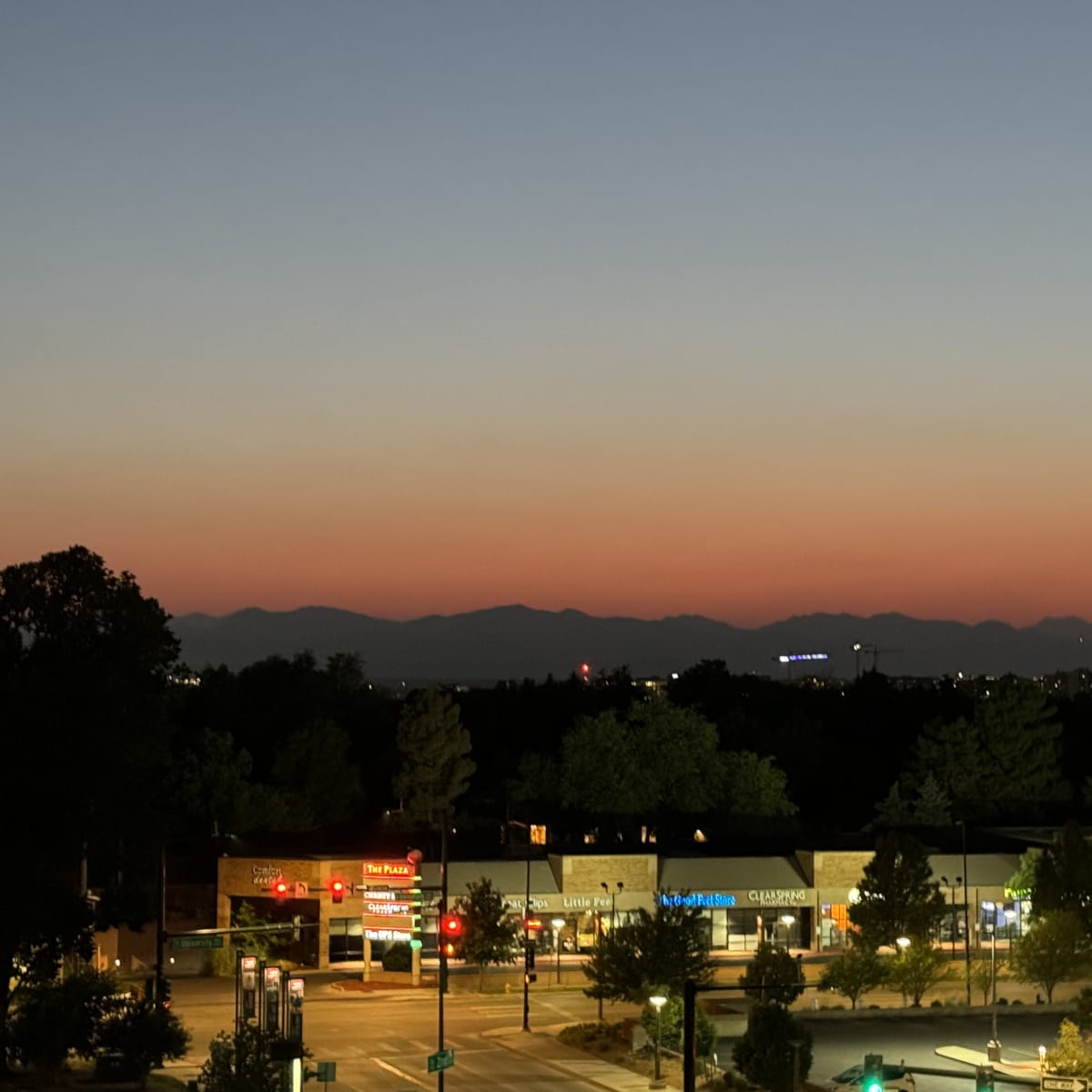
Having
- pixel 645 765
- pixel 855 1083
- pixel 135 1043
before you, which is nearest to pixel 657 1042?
pixel 855 1083

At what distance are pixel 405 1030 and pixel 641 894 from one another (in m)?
23.8

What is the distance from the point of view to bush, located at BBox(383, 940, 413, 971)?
7481cm

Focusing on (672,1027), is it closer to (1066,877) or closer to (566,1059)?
(566,1059)

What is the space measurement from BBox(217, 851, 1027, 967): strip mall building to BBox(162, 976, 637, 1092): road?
4.26 metres

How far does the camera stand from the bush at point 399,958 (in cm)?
7481

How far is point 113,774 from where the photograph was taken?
1882 inches

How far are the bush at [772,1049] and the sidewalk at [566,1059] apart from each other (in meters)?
3.80

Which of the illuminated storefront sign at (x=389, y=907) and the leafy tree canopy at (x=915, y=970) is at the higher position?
the illuminated storefront sign at (x=389, y=907)

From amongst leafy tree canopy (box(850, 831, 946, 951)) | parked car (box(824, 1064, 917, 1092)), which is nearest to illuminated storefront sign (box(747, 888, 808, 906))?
leafy tree canopy (box(850, 831, 946, 951))

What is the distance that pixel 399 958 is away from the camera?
246 feet

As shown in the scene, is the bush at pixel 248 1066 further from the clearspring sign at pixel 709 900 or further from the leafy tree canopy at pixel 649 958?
the clearspring sign at pixel 709 900

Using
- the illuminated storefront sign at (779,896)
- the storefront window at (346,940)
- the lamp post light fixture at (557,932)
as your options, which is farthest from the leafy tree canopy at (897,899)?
the storefront window at (346,940)

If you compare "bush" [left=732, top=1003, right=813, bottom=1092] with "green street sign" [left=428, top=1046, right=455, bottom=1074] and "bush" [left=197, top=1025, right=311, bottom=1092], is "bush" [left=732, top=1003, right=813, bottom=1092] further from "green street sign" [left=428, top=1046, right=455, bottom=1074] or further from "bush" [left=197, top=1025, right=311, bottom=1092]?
"bush" [left=197, top=1025, right=311, bottom=1092]

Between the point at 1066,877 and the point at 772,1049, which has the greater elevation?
the point at 1066,877
